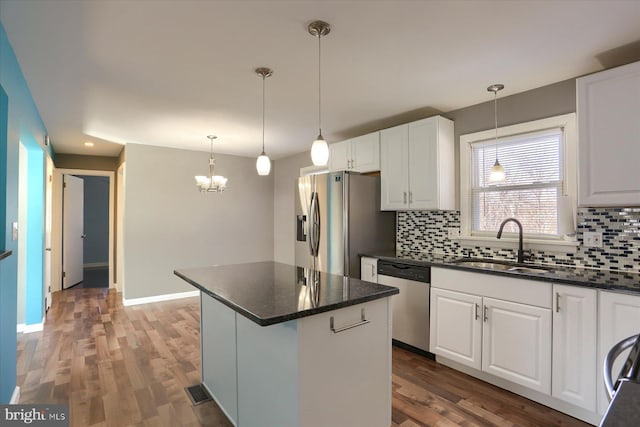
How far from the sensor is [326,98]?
303cm

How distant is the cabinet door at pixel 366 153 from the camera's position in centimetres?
365

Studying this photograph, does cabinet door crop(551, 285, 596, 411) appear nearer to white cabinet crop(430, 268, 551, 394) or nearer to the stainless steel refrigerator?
white cabinet crop(430, 268, 551, 394)

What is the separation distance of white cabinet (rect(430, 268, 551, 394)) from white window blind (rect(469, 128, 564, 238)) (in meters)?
0.72

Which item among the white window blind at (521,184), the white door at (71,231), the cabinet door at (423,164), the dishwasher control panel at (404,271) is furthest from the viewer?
the white door at (71,231)

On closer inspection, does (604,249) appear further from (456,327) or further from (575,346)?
(456,327)

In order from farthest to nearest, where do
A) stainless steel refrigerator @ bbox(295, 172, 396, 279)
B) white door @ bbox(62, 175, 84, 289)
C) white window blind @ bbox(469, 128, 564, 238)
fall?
white door @ bbox(62, 175, 84, 289), stainless steel refrigerator @ bbox(295, 172, 396, 279), white window blind @ bbox(469, 128, 564, 238)

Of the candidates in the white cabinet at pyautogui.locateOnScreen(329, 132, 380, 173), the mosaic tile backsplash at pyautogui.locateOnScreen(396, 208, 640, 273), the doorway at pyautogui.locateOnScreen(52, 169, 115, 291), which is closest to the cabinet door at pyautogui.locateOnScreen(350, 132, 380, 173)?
the white cabinet at pyautogui.locateOnScreen(329, 132, 380, 173)

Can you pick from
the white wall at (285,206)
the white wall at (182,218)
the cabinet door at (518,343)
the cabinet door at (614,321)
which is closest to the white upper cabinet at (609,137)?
the cabinet door at (614,321)

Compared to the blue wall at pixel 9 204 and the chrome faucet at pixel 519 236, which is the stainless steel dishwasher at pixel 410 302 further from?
the blue wall at pixel 9 204

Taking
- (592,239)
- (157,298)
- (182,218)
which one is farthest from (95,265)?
(592,239)

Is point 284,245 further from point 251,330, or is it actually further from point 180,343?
point 251,330

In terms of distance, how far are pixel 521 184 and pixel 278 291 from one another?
2.37 meters

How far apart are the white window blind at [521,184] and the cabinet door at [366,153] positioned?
3.17 ft

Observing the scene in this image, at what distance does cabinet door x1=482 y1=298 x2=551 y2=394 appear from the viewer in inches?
85.6
